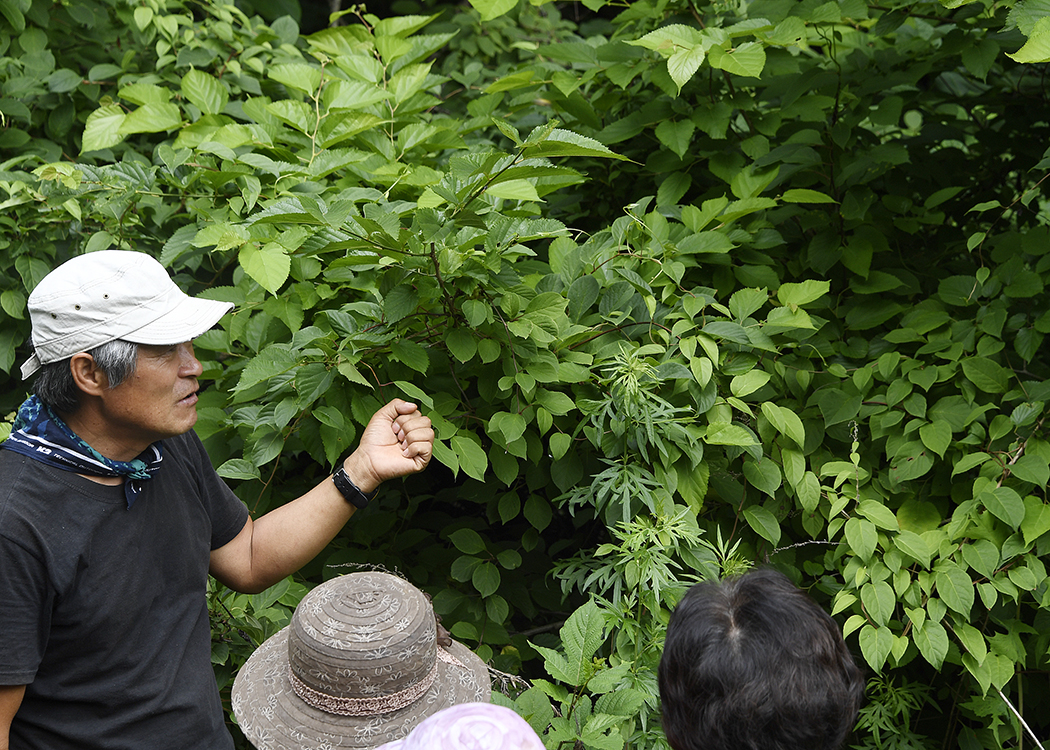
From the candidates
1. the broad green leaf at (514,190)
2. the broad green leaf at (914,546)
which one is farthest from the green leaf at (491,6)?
the broad green leaf at (914,546)

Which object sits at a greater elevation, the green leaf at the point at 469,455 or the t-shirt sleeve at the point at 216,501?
the t-shirt sleeve at the point at 216,501

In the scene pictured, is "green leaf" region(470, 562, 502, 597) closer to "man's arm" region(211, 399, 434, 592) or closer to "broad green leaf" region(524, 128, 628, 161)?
"man's arm" region(211, 399, 434, 592)

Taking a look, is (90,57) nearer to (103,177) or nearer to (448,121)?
(103,177)

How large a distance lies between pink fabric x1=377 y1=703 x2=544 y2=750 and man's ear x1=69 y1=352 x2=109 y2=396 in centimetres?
84

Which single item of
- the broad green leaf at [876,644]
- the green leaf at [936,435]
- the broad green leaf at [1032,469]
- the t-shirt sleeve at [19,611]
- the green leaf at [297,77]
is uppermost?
the green leaf at [297,77]

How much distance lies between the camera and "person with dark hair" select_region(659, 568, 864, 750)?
1.15 metres

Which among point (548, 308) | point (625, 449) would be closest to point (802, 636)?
point (625, 449)

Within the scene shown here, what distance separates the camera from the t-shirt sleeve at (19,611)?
1354 mm

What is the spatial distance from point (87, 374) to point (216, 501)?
0.41 meters

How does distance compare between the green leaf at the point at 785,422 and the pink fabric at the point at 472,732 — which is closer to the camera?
the pink fabric at the point at 472,732

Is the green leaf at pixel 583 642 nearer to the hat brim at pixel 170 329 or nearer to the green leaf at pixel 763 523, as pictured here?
the green leaf at pixel 763 523

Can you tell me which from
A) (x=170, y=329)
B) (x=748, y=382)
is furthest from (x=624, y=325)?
(x=170, y=329)

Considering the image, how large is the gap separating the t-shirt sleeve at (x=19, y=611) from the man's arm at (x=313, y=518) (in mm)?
454

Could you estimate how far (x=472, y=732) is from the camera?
1.00 meters
